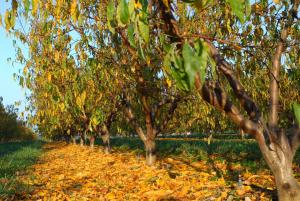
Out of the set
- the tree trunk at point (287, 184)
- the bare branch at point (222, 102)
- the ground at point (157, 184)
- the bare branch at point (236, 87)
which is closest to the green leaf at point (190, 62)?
the bare branch at point (222, 102)

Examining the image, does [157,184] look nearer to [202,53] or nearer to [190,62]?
[202,53]

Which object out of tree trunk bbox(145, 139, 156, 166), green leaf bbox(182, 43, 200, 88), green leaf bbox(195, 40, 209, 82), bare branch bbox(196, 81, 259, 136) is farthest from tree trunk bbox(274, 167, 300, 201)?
tree trunk bbox(145, 139, 156, 166)

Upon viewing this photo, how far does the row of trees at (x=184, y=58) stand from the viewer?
8.83 feet

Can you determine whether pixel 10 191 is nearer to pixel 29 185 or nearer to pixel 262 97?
pixel 29 185

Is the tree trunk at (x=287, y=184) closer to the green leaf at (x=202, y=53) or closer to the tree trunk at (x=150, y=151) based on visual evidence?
the green leaf at (x=202, y=53)

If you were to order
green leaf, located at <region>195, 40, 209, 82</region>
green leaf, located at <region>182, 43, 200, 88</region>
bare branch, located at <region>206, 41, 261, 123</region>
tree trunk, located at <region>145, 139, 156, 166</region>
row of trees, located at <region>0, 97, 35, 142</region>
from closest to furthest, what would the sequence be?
1. green leaf, located at <region>182, 43, 200, 88</region>
2. green leaf, located at <region>195, 40, 209, 82</region>
3. bare branch, located at <region>206, 41, 261, 123</region>
4. tree trunk, located at <region>145, 139, 156, 166</region>
5. row of trees, located at <region>0, 97, 35, 142</region>

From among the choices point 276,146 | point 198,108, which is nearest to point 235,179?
point 276,146

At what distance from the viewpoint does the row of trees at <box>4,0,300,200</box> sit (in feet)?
8.83

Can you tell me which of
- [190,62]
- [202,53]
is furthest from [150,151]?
[190,62]

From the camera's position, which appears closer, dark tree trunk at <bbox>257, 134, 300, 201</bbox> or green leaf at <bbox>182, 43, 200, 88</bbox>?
green leaf at <bbox>182, 43, 200, 88</bbox>

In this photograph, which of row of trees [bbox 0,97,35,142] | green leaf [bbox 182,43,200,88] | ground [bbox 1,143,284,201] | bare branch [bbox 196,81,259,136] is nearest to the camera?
green leaf [bbox 182,43,200,88]

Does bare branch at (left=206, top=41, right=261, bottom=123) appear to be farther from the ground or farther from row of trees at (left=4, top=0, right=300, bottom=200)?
the ground

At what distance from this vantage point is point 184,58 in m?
2.24

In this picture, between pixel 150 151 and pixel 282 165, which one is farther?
pixel 150 151
